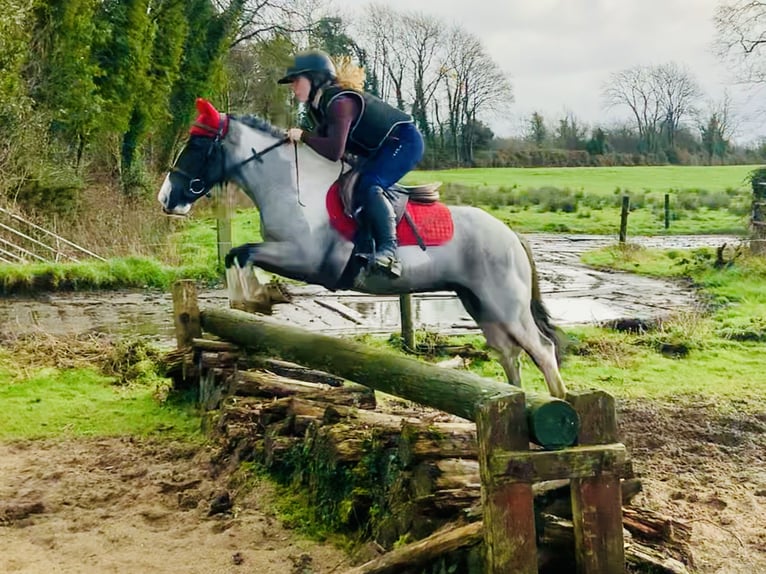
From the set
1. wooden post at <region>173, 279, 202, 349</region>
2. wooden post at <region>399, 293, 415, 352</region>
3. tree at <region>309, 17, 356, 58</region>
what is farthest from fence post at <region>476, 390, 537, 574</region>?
tree at <region>309, 17, 356, 58</region>

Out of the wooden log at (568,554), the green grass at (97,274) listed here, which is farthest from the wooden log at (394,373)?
the green grass at (97,274)

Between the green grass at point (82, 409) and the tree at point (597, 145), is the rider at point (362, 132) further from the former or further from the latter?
the tree at point (597, 145)

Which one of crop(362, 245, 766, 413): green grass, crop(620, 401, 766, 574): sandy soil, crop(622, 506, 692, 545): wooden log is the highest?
crop(622, 506, 692, 545): wooden log

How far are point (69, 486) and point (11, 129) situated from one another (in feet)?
39.1

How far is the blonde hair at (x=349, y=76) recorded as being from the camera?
12.8ft

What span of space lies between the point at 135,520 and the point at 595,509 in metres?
2.48

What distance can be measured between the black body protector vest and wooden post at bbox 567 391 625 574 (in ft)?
4.99

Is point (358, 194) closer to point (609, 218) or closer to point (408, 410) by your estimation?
point (408, 410)

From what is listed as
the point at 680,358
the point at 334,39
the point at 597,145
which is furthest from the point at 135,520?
the point at 597,145

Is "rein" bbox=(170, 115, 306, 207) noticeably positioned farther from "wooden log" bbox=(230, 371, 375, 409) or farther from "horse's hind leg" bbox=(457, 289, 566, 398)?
"wooden log" bbox=(230, 371, 375, 409)

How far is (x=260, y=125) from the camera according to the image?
14.0 ft

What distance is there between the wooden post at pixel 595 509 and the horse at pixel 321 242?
3.49 feet

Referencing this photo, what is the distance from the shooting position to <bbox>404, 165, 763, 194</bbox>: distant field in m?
29.0

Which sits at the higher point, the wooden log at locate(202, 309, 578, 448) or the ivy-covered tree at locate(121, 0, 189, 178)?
the ivy-covered tree at locate(121, 0, 189, 178)
